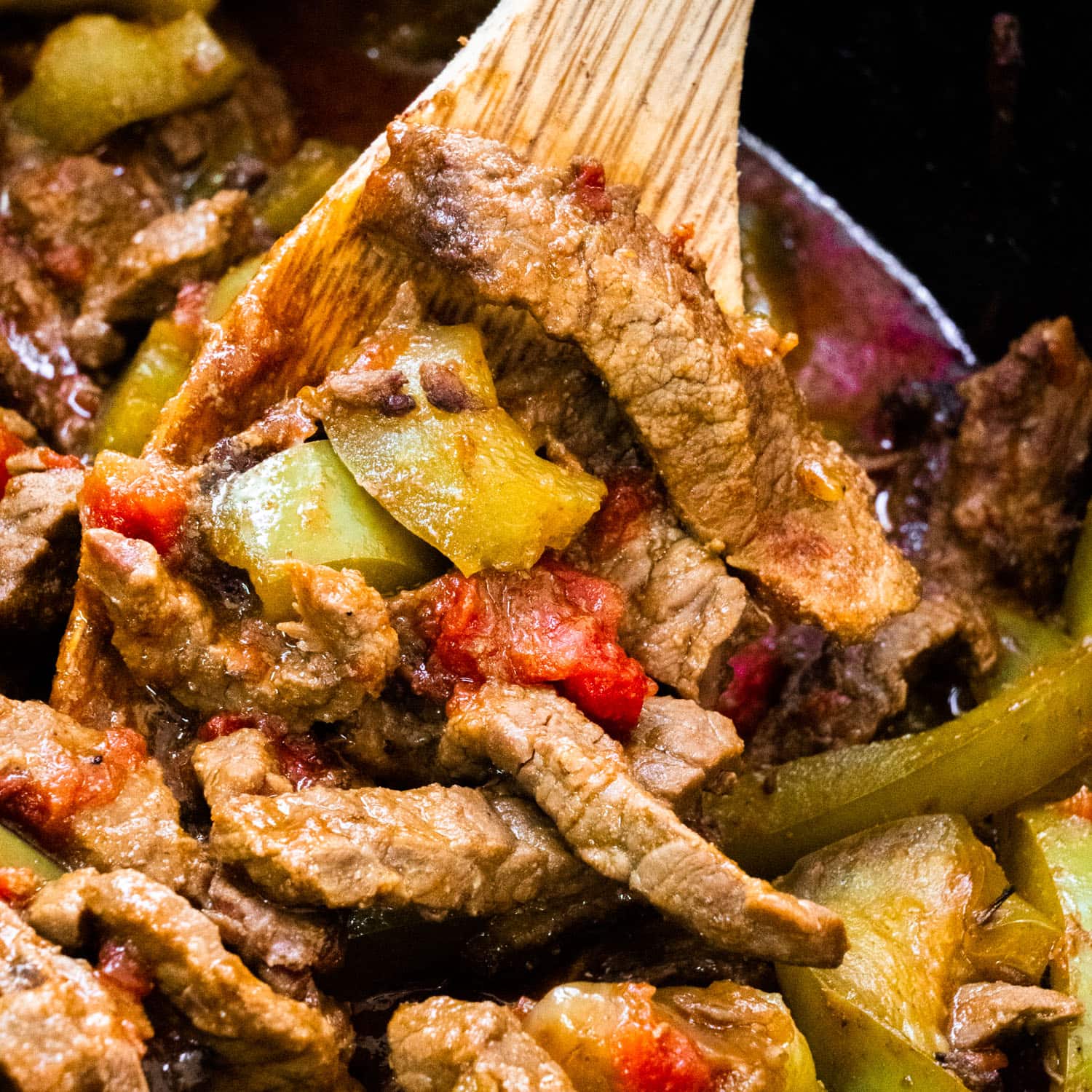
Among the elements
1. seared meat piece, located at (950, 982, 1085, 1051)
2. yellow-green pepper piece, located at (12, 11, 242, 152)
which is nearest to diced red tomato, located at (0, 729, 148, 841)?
seared meat piece, located at (950, 982, 1085, 1051)

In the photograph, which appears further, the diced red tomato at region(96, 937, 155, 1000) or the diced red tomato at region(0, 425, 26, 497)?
the diced red tomato at region(0, 425, 26, 497)

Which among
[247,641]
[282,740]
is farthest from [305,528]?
[282,740]

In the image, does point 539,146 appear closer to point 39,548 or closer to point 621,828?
point 39,548

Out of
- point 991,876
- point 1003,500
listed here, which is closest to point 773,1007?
point 991,876

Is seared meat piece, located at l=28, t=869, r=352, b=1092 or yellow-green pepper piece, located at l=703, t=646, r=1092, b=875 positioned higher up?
yellow-green pepper piece, located at l=703, t=646, r=1092, b=875

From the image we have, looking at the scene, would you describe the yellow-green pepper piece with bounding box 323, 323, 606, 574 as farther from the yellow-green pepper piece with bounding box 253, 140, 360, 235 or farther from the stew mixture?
the yellow-green pepper piece with bounding box 253, 140, 360, 235
